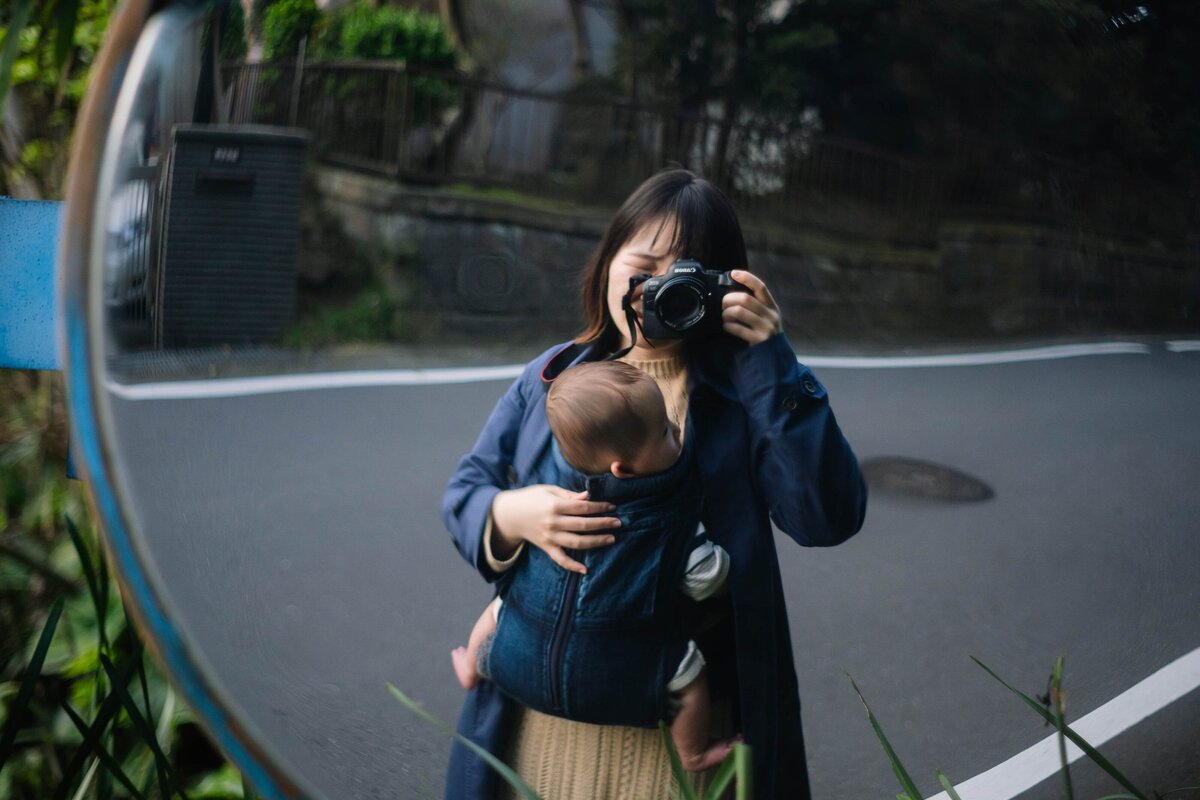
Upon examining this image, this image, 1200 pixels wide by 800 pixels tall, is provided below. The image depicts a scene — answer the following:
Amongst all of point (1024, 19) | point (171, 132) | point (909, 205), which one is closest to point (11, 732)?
point (171, 132)

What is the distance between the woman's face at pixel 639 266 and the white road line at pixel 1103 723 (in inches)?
22.7

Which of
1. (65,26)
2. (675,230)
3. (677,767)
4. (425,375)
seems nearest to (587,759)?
(677,767)

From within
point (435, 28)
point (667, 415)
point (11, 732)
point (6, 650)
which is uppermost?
point (435, 28)

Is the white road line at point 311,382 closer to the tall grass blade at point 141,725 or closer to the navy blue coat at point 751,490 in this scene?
the navy blue coat at point 751,490

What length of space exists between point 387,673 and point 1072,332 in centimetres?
80

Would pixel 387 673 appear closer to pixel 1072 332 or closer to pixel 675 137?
pixel 675 137

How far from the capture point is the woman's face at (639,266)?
982mm

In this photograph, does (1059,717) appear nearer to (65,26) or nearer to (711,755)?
(711,755)

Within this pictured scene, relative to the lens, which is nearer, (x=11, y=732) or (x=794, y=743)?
(x=794, y=743)

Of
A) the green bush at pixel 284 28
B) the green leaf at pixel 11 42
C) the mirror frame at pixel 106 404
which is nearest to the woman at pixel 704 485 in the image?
the mirror frame at pixel 106 404

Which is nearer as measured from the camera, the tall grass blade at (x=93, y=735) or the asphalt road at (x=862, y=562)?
the asphalt road at (x=862, y=562)

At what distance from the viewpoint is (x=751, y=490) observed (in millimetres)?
975

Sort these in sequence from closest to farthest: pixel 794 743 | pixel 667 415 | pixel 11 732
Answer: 1. pixel 667 415
2. pixel 794 743
3. pixel 11 732

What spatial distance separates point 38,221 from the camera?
1.43m
